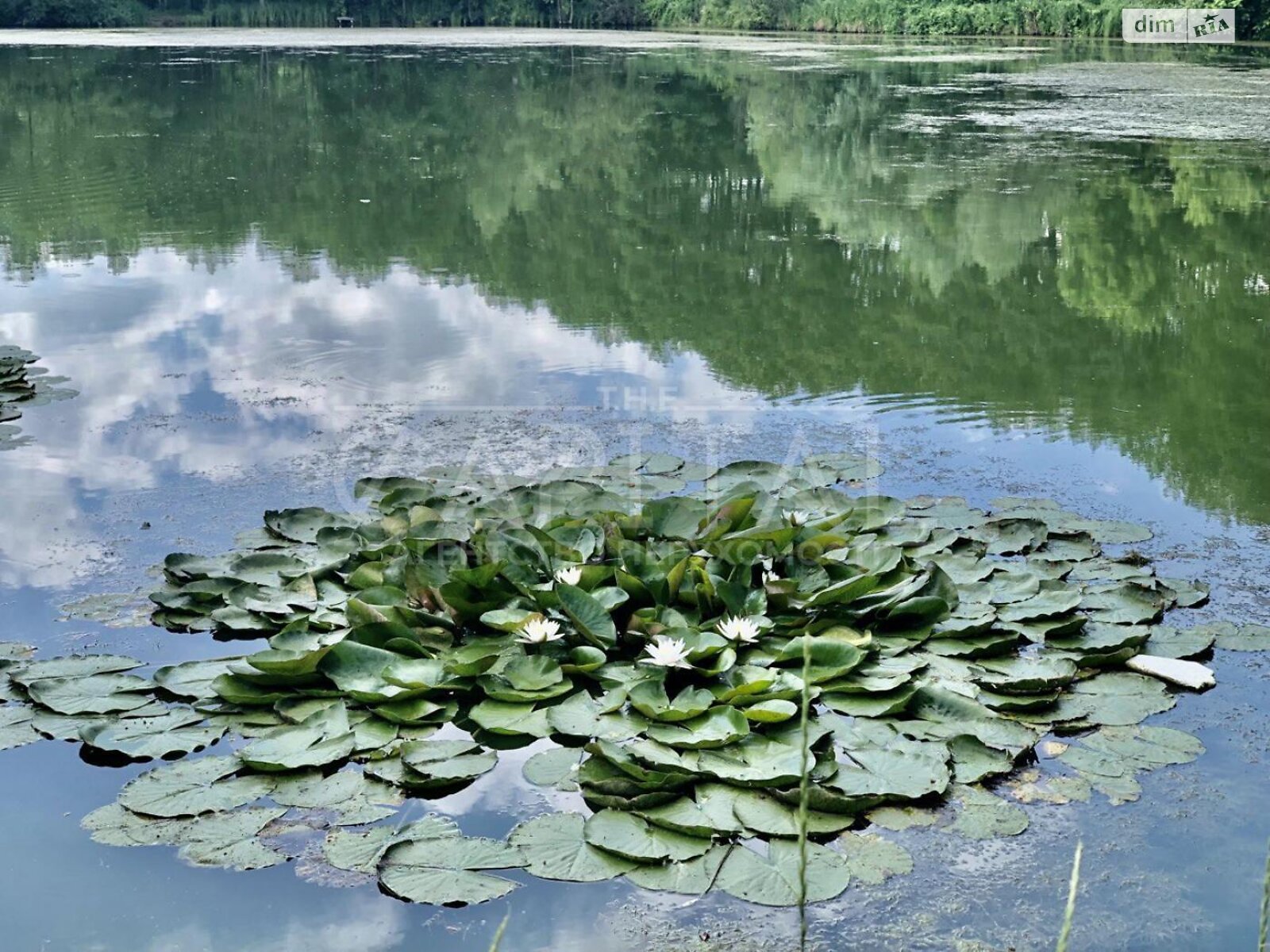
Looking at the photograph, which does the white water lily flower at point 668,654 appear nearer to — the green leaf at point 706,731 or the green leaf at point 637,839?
the green leaf at point 706,731

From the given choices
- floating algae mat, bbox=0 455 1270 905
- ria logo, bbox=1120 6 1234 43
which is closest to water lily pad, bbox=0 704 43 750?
floating algae mat, bbox=0 455 1270 905

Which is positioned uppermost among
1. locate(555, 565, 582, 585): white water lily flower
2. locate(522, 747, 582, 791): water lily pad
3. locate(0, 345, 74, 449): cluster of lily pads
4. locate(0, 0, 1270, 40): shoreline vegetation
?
locate(0, 0, 1270, 40): shoreline vegetation

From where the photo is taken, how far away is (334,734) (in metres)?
2.58

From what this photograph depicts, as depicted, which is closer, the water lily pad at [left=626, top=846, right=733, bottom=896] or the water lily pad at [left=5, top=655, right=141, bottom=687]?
the water lily pad at [left=626, top=846, right=733, bottom=896]

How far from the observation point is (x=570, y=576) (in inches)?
118

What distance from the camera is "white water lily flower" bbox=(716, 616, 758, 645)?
2826 mm

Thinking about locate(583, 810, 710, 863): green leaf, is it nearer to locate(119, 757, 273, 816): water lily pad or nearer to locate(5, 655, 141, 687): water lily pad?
locate(119, 757, 273, 816): water lily pad

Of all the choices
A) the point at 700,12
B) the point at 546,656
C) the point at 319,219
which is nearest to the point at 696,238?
the point at 319,219

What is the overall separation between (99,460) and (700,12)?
129 ft

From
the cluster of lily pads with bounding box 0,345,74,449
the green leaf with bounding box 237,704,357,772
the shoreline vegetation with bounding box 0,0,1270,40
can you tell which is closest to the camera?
the green leaf with bounding box 237,704,357,772

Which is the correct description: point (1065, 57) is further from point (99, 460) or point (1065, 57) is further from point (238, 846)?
point (238, 846)

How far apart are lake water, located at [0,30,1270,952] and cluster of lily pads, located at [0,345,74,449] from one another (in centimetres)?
9

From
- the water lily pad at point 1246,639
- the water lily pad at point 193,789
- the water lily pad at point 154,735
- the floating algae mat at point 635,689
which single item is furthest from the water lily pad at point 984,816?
the water lily pad at point 154,735

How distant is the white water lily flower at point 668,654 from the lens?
2.71m
